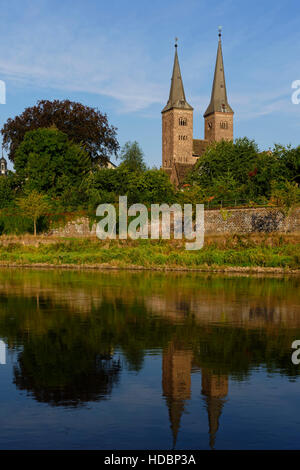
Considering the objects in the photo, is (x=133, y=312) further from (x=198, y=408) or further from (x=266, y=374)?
(x=198, y=408)

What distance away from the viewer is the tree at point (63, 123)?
67062mm

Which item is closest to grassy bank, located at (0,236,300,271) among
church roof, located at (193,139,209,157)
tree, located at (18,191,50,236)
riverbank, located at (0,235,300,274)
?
riverbank, located at (0,235,300,274)

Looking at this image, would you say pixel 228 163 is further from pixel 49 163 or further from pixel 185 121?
pixel 185 121

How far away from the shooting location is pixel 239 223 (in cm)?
4728

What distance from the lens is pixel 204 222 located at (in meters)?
48.9

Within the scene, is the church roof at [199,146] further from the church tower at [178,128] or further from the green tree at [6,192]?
the green tree at [6,192]

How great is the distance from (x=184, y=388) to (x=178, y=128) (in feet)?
441

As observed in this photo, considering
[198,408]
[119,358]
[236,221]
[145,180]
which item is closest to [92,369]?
[119,358]

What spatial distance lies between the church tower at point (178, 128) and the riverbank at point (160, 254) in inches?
3812

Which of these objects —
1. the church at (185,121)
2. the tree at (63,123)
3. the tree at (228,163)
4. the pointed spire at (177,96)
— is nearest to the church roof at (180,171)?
the church at (185,121)

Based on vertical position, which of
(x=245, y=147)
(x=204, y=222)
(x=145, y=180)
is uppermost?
(x=245, y=147)

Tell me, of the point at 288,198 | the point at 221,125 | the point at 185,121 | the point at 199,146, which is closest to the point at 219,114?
the point at 221,125

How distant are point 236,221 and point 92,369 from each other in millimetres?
38107

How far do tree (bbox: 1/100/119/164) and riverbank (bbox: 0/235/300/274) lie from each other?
81.4ft
